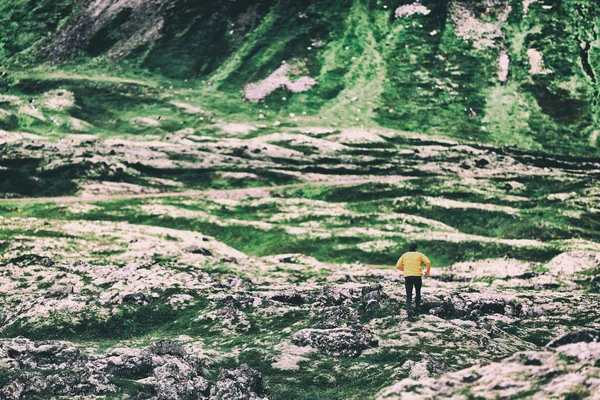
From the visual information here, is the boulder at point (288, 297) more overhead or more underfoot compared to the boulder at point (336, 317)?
more underfoot

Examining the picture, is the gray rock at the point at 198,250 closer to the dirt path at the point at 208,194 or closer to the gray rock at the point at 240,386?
the dirt path at the point at 208,194

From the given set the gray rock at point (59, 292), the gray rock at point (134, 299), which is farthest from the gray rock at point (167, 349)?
the gray rock at point (59, 292)

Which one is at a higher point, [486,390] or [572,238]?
[486,390]

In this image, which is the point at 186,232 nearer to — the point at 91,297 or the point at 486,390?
the point at 91,297

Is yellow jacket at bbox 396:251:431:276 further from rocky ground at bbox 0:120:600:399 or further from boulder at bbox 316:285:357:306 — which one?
boulder at bbox 316:285:357:306

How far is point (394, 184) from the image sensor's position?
6777 inches

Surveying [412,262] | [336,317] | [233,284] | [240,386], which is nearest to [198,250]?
[233,284]

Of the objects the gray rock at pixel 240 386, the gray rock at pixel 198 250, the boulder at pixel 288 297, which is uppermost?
the gray rock at pixel 240 386

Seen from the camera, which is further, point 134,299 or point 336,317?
point 134,299

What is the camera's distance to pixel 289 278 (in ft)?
275

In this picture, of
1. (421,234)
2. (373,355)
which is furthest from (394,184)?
(373,355)

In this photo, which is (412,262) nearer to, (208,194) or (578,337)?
(578,337)

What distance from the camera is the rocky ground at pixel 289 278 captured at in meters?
34.3

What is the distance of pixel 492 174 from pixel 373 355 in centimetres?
15668
